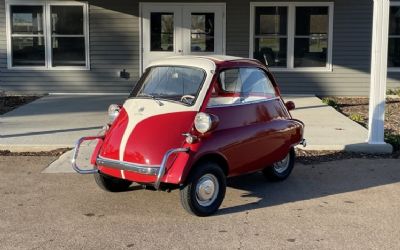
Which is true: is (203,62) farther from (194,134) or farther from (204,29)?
(204,29)

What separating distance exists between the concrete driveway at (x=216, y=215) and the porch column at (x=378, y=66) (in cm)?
134

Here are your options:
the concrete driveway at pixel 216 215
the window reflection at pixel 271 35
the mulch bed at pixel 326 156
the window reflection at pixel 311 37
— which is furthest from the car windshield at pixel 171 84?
the window reflection at pixel 311 37

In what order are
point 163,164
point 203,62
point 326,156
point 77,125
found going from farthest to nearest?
point 77,125 < point 326,156 < point 203,62 < point 163,164

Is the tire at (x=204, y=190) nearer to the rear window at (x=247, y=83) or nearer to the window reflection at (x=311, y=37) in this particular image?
the rear window at (x=247, y=83)

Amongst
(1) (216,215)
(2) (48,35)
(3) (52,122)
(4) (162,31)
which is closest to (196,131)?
(1) (216,215)

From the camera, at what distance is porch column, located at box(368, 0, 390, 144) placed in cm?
854

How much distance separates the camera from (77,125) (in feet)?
34.8

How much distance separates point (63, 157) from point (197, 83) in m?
3.09

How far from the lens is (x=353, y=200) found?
249 inches

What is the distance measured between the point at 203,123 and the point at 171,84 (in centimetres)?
82

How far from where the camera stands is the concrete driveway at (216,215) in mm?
5000

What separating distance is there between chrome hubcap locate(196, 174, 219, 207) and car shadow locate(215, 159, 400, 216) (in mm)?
188

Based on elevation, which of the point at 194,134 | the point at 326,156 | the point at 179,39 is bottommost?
the point at 326,156

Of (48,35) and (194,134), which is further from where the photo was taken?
(48,35)
